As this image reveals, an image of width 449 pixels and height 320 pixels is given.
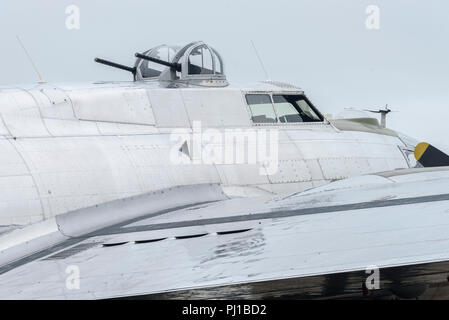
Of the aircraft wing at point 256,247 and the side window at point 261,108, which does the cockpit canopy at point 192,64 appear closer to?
the side window at point 261,108

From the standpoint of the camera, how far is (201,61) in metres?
13.9

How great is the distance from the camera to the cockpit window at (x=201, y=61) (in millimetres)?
13797

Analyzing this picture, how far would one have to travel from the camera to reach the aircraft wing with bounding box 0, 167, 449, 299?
5500 millimetres

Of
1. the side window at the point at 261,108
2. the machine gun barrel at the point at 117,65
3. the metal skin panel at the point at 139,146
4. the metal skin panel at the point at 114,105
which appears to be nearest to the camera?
the metal skin panel at the point at 139,146

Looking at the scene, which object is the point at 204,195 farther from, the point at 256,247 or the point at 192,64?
the point at 256,247

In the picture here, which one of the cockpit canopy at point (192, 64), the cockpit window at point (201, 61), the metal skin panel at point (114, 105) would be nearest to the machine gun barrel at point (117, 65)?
the cockpit canopy at point (192, 64)

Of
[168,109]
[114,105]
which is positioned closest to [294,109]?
[168,109]

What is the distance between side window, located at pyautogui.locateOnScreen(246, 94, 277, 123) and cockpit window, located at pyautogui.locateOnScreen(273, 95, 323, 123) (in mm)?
181

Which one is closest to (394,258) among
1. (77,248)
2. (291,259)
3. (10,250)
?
(291,259)

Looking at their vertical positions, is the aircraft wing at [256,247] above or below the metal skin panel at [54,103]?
below

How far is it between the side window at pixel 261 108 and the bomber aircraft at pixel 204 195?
0.03m

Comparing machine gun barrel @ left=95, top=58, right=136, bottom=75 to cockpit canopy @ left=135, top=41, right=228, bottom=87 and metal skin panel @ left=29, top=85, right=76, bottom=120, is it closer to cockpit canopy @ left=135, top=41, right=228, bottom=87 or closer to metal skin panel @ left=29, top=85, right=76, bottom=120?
cockpit canopy @ left=135, top=41, right=228, bottom=87

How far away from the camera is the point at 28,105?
11.2 meters
